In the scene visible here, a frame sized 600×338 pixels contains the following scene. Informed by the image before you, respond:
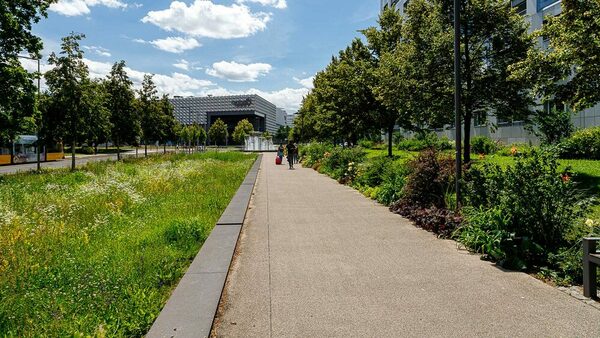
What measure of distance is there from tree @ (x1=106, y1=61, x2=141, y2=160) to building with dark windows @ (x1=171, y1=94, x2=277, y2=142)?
113 meters

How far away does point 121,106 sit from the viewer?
33.2m

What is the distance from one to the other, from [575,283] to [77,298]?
5.34 meters

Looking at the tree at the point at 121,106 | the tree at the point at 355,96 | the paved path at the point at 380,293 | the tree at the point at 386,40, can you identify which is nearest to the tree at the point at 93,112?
the tree at the point at 121,106

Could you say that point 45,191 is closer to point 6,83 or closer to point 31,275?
point 31,275

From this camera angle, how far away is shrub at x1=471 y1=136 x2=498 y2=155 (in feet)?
94.4

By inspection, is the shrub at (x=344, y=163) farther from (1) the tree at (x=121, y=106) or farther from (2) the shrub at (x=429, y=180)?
(1) the tree at (x=121, y=106)

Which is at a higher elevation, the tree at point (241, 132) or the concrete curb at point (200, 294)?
the tree at point (241, 132)

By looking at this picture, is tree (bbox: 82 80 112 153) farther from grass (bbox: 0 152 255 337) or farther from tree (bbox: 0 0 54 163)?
grass (bbox: 0 152 255 337)

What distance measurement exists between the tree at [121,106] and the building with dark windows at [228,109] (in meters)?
113

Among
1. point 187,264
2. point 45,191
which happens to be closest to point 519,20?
point 187,264

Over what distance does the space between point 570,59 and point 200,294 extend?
39.3 feet

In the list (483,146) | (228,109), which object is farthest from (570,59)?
(228,109)

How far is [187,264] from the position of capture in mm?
5539

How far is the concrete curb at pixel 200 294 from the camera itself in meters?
3.46
